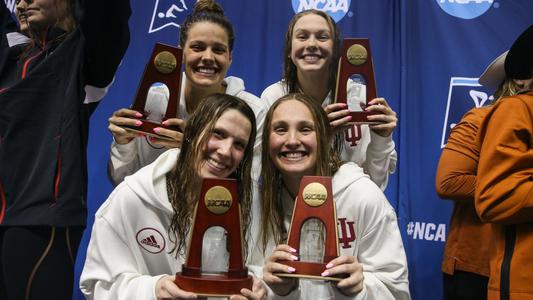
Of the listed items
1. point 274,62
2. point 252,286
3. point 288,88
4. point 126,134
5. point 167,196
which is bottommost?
point 252,286

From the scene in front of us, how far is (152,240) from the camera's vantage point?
1.73 m

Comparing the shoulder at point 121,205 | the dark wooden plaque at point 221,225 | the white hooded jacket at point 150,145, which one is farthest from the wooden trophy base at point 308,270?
the white hooded jacket at point 150,145

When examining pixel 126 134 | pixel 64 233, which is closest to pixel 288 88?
pixel 126 134

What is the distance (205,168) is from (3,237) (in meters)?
0.65

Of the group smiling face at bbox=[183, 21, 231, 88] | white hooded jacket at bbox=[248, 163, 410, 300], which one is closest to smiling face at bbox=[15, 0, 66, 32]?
smiling face at bbox=[183, 21, 231, 88]

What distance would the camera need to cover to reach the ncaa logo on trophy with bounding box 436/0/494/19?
329 cm

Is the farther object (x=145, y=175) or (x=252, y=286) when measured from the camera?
(x=145, y=175)

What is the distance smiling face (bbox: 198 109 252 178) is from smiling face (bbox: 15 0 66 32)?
0.70m

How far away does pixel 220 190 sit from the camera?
154cm

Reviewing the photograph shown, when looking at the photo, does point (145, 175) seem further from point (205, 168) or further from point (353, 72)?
point (353, 72)

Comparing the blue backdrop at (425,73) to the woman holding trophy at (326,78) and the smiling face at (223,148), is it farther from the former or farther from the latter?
the smiling face at (223,148)

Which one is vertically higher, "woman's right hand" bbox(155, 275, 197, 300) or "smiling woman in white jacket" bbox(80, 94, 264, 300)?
"smiling woman in white jacket" bbox(80, 94, 264, 300)

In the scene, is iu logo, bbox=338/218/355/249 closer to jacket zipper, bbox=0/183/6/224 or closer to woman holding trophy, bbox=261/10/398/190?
woman holding trophy, bbox=261/10/398/190

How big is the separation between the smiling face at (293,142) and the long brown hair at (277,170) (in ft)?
0.06
